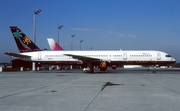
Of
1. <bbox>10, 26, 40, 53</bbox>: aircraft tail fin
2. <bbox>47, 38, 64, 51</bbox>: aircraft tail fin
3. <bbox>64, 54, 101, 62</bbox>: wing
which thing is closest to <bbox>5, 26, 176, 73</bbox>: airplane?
<bbox>64, 54, 101, 62</bbox>: wing

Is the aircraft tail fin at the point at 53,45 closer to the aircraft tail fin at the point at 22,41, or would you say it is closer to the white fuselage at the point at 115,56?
the aircraft tail fin at the point at 22,41

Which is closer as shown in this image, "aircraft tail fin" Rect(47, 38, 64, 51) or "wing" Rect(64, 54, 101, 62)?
"wing" Rect(64, 54, 101, 62)

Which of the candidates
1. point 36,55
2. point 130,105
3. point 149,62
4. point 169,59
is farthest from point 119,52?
point 130,105

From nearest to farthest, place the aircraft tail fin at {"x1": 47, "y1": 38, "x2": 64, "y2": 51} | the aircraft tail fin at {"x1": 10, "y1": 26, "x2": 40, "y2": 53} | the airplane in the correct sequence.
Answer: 1. the airplane
2. the aircraft tail fin at {"x1": 10, "y1": 26, "x2": 40, "y2": 53}
3. the aircraft tail fin at {"x1": 47, "y1": 38, "x2": 64, "y2": 51}

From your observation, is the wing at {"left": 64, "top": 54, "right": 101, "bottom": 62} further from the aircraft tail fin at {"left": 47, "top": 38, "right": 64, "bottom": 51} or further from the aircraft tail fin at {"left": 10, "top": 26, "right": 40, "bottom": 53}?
the aircraft tail fin at {"left": 47, "top": 38, "right": 64, "bottom": 51}

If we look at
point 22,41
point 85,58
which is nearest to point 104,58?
point 85,58

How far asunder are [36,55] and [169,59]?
78.5ft

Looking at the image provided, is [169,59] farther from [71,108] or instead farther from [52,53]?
[71,108]

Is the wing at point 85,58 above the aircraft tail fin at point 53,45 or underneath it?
underneath

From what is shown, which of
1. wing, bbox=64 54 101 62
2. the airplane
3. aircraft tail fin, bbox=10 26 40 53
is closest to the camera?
wing, bbox=64 54 101 62

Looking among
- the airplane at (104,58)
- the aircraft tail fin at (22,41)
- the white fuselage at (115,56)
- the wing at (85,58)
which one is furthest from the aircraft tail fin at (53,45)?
the wing at (85,58)

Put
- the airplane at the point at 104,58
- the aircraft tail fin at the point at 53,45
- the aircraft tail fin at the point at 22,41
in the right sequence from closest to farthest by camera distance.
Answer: the airplane at the point at 104,58 < the aircraft tail fin at the point at 22,41 < the aircraft tail fin at the point at 53,45

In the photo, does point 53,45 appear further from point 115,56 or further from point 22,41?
point 115,56

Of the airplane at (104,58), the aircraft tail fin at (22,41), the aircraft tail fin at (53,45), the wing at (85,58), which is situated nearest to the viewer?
the wing at (85,58)
